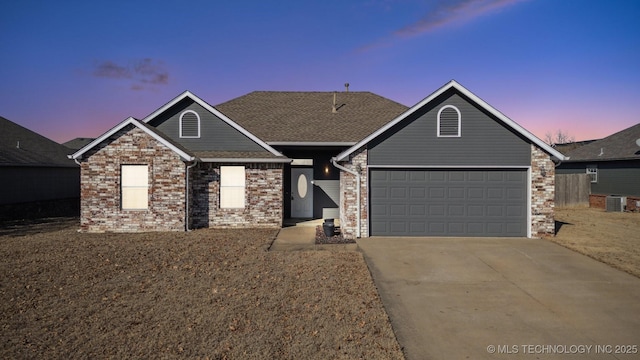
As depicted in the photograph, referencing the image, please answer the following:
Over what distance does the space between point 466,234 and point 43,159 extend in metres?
26.0

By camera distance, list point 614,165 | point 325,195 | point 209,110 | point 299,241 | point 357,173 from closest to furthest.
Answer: point 299,241
point 357,173
point 209,110
point 325,195
point 614,165

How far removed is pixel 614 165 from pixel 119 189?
3068 cm

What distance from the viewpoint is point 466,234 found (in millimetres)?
13273

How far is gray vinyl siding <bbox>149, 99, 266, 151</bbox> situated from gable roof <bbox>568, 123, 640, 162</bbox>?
A: 80.5 feet

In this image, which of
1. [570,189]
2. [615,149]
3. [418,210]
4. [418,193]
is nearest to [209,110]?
[418,193]

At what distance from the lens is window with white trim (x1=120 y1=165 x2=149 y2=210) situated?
14250mm

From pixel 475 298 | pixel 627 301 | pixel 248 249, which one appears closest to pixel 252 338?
pixel 475 298

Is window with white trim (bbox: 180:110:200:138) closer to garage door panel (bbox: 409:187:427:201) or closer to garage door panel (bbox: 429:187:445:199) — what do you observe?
garage door panel (bbox: 409:187:427:201)

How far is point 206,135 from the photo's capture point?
51.9ft

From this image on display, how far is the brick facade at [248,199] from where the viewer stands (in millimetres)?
15047

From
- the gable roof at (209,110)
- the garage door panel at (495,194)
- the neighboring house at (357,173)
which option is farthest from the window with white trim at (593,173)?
the gable roof at (209,110)

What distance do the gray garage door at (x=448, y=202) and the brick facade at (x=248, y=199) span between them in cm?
433

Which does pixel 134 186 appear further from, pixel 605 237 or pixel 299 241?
pixel 605 237

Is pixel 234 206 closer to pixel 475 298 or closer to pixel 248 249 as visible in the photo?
pixel 248 249
